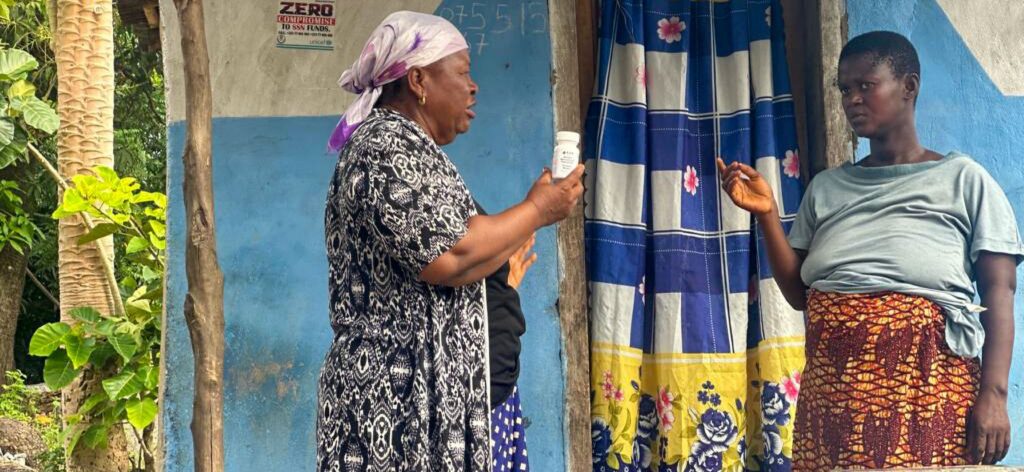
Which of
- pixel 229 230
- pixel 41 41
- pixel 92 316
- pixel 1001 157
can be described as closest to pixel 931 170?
pixel 1001 157

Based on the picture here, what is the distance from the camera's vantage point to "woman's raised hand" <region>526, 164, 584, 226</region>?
2422mm

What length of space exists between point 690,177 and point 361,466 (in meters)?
2.33

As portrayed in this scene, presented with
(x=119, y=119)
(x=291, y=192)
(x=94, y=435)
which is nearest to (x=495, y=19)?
(x=291, y=192)

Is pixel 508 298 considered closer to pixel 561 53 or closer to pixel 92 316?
pixel 561 53

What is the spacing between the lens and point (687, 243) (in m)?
4.24

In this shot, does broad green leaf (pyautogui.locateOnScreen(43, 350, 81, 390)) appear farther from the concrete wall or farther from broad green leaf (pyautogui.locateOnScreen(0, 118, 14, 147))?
broad green leaf (pyautogui.locateOnScreen(0, 118, 14, 147))

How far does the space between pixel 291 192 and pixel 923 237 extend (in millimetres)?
2192

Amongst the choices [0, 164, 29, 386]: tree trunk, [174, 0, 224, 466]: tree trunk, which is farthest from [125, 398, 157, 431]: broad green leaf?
[0, 164, 29, 386]: tree trunk

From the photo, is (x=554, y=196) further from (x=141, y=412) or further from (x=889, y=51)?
(x=141, y=412)

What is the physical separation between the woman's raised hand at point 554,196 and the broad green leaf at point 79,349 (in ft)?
11.0

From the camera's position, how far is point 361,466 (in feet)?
7.68

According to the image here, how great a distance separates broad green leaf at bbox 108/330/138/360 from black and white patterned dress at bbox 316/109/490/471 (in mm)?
2894

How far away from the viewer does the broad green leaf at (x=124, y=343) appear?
498 cm

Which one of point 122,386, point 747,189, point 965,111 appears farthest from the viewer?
point 122,386
